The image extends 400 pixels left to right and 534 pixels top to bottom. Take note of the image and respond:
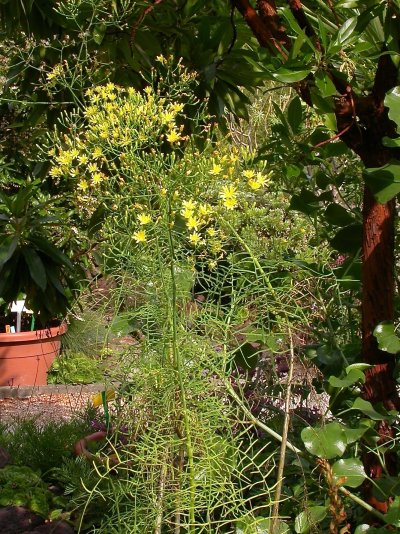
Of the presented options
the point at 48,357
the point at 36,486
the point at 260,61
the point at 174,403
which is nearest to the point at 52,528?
the point at 36,486

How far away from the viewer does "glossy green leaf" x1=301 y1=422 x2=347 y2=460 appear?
1.52 meters

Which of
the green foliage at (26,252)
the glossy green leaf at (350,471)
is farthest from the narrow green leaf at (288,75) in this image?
the green foliage at (26,252)

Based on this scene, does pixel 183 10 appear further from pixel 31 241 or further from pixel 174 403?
pixel 174 403

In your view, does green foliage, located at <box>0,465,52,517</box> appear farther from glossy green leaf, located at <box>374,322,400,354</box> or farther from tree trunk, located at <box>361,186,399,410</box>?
glossy green leaf, located at <box>374,322,400,354</box>

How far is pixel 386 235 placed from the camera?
1719mm

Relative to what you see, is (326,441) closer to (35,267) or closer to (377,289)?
(377,289)

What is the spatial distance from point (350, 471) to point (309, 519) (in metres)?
0.12

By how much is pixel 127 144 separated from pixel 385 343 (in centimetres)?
62

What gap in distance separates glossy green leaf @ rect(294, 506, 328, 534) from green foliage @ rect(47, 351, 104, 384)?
211 inches

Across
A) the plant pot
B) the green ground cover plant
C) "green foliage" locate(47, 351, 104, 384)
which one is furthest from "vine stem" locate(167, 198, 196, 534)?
the plant pot

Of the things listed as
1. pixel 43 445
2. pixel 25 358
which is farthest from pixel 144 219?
pixel 25 358

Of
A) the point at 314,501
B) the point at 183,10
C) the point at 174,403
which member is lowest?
the point at 314,501

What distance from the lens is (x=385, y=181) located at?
4.94 ft

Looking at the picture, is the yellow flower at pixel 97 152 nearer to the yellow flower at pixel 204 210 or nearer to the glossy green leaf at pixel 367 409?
the yellow flower at pixel 204 210
